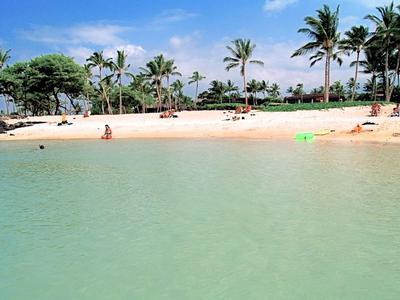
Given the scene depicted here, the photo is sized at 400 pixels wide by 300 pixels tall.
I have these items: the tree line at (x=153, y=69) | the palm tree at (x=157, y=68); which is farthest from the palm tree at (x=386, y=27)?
the palm tree at (x=157, y=68)

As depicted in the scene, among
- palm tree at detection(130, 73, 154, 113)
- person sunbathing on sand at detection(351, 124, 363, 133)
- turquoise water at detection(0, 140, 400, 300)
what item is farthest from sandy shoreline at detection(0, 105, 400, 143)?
palm tree at detection(130, 73, 154, 113)

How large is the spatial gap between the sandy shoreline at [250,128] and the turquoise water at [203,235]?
48.4 ft

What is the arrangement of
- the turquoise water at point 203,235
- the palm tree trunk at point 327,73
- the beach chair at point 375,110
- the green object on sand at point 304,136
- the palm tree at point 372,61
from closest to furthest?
the turquoise water at point 203,235 < the green object on sand at point 304,136 < the beach chair at point 375,110 < the palm tree trunk at point 327,73 < the palm tree at point 372,61

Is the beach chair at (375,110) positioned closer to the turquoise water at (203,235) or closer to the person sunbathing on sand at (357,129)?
the person sunbathing on sand at (357,129)

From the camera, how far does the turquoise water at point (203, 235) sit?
5164 millimetres

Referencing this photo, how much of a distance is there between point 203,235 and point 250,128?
86.9 ft

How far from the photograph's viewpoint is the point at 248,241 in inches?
266

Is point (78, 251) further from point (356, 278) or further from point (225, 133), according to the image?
point (225, 133)

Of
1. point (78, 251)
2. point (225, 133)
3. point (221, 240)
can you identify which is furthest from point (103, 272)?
point (225, 133)

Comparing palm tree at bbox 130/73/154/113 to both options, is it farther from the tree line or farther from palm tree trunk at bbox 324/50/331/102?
palm tree trunk at bbox 324/50/331/102

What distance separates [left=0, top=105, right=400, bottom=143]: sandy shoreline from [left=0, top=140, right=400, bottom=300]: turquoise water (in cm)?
1477

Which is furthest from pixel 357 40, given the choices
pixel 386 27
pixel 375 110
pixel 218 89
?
pixel 218 89

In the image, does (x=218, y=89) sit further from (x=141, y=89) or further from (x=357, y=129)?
(x=357, y=129)

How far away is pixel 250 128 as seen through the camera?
33.1 meters
